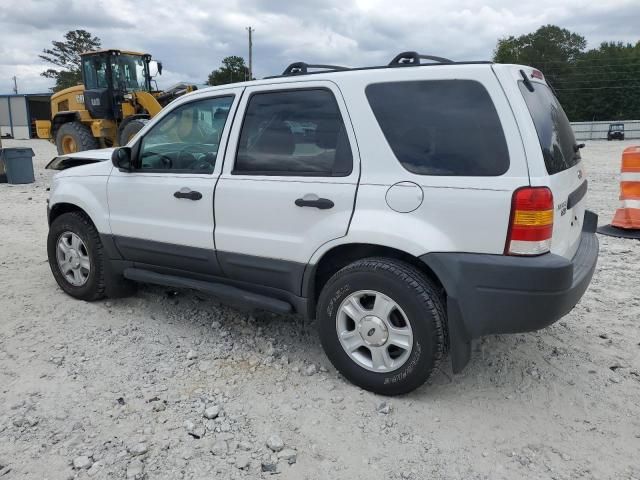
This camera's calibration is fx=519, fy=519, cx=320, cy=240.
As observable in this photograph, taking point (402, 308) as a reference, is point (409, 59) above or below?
above

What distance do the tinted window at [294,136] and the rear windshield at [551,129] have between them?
1040 mm

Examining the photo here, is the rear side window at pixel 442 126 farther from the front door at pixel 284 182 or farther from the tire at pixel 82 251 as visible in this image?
the tire at pixel 82 251

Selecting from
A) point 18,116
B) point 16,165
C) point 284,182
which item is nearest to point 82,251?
point 284,182

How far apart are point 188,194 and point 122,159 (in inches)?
29.7

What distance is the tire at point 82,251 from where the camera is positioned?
4.46 meters

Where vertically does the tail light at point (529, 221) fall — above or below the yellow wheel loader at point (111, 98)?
below

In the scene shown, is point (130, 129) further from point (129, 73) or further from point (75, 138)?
point (75, 138)

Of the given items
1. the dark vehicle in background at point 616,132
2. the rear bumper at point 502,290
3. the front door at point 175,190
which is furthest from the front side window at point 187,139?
the dark vehicle in background at point 616,132

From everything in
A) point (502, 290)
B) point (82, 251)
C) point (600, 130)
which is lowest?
point (82, 251)

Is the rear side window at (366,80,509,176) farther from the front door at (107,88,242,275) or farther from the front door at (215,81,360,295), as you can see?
the front door at (107,88,242,275)

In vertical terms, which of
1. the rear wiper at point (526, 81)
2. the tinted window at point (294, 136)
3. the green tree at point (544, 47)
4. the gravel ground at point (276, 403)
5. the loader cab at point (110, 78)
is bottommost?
the gravel ground at point (276, 403)

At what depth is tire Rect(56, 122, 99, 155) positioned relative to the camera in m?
15.4

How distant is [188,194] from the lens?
146 inches

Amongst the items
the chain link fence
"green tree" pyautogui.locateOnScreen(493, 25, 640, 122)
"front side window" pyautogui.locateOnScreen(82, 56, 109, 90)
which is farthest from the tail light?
"green tree" pyautogui.locateOnScreen(493, 25, 640, 122)
